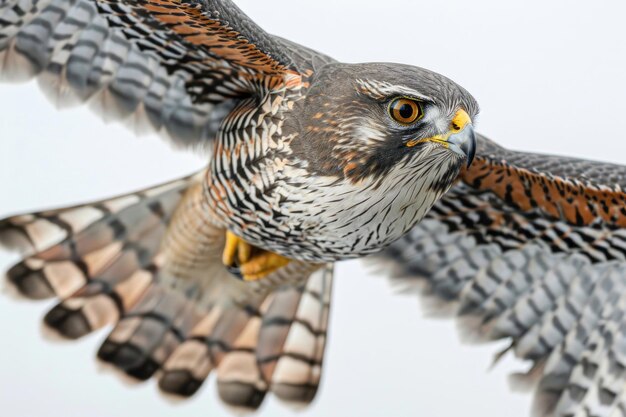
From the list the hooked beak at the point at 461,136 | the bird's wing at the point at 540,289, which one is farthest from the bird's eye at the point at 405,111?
the bird's wing at the point at 540,289

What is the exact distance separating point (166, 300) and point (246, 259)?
2.36 feet

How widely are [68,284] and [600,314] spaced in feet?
8.97

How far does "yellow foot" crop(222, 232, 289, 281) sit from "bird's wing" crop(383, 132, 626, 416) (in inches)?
31.4

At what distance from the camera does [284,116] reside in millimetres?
3920

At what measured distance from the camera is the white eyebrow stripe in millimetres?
3545

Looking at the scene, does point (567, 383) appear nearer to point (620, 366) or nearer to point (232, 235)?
point (620, 366)

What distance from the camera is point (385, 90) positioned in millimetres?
3604

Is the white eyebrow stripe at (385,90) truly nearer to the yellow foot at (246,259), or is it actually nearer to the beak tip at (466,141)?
the beak tip at (466,141)

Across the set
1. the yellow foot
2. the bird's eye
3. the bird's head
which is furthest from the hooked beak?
the yellow foot

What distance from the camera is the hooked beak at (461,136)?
3580 millimetres

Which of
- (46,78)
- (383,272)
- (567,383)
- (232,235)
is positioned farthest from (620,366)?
(46,78)

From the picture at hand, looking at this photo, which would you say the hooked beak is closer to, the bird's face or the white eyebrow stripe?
the bird's face

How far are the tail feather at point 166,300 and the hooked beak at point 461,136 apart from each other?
4.96ft

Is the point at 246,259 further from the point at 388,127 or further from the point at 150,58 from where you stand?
the point at 388,127
